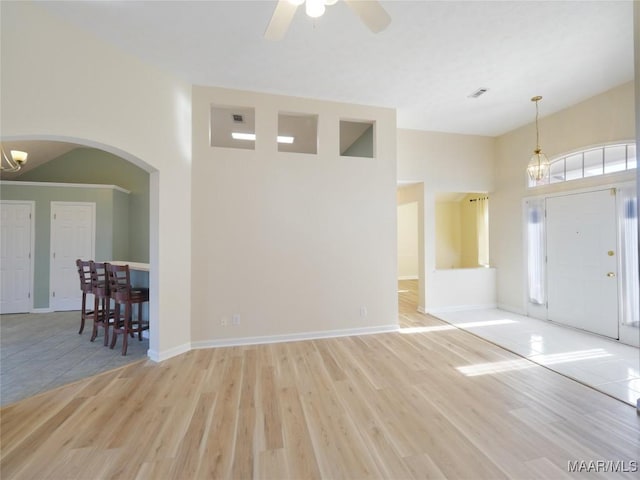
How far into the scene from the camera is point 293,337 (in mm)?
3912

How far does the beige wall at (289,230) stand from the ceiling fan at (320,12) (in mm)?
2088

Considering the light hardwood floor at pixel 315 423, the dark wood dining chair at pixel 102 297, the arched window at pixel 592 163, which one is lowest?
the light hardwood floor at pixel 315 423

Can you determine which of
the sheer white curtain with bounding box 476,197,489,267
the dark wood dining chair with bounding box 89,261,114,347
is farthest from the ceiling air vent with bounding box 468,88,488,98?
the dark wood dining chair with bounding box 89,261,114,347

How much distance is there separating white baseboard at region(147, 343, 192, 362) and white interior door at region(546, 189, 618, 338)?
592cm

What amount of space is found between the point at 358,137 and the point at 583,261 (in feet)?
14.2

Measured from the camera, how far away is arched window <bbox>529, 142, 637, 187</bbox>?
3.76 m

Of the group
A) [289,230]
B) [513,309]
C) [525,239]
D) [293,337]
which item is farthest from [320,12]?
[513,309]

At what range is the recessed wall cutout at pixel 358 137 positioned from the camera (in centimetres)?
477

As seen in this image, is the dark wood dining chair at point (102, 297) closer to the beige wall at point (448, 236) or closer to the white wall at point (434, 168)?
the white wall at point (434, 168)

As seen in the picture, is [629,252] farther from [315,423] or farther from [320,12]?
[320,12]

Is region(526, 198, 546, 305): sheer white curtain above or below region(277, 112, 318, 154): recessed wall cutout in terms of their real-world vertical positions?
below

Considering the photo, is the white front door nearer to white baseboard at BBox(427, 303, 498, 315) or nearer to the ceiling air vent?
white baseboard at BBox(427, 303, 498, 315)

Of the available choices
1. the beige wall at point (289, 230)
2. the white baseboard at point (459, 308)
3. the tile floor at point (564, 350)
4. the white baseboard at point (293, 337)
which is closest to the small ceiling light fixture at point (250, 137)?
the beige wall at point (289, 230)

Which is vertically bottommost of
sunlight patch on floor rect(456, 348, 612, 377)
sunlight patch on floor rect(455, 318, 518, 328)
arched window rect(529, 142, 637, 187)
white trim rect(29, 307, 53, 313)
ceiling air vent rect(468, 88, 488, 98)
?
sunlight patch on floor rect(456, 348, 612, 377)
